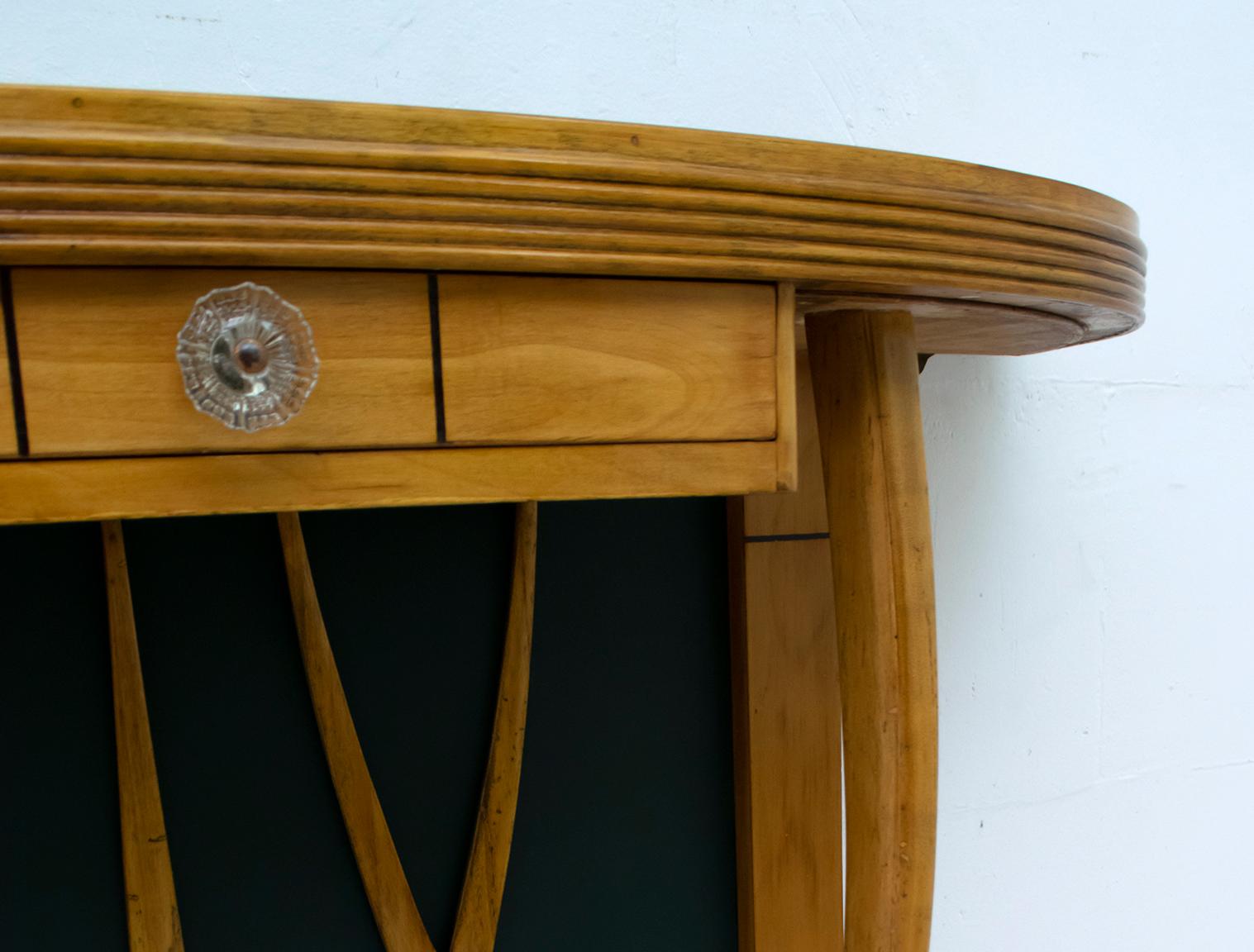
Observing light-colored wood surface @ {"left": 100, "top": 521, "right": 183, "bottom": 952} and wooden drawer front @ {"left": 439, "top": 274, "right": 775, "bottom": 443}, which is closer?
wooden drawer front @ {"left": 439, "top": 274, "right": 775, "bottom": 443}

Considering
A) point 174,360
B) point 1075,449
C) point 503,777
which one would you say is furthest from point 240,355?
point 1075,449

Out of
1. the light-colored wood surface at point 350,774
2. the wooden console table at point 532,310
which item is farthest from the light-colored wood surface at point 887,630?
the light-colored wood surface at point 350,774

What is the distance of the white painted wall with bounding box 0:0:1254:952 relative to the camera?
0.76m

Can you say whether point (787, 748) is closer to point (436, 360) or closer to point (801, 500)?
point (801, 500)

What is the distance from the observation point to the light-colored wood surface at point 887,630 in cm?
46

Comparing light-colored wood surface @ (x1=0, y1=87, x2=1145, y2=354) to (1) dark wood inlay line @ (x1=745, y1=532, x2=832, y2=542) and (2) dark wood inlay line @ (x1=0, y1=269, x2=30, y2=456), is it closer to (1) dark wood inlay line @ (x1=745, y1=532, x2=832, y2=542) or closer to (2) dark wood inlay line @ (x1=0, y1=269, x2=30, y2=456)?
(2) dark wood inlay line @ (x1=0, y1=269, x2=30, y2=456)

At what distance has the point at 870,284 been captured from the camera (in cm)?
38

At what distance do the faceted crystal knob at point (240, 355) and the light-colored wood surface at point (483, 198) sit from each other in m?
0.01

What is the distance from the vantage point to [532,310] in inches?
13.3

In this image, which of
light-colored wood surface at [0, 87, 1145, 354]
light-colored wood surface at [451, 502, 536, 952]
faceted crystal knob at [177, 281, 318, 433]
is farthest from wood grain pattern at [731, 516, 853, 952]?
faceted crystal knob at [177, 281, 318, 433]

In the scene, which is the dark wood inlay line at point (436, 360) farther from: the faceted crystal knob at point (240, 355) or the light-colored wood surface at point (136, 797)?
the light-colored wood surface at point (136, 797)

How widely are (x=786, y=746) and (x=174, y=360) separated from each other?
1.78ft

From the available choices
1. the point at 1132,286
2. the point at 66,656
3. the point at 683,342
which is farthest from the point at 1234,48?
the point at 66,656

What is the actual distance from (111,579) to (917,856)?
18.5 inches
